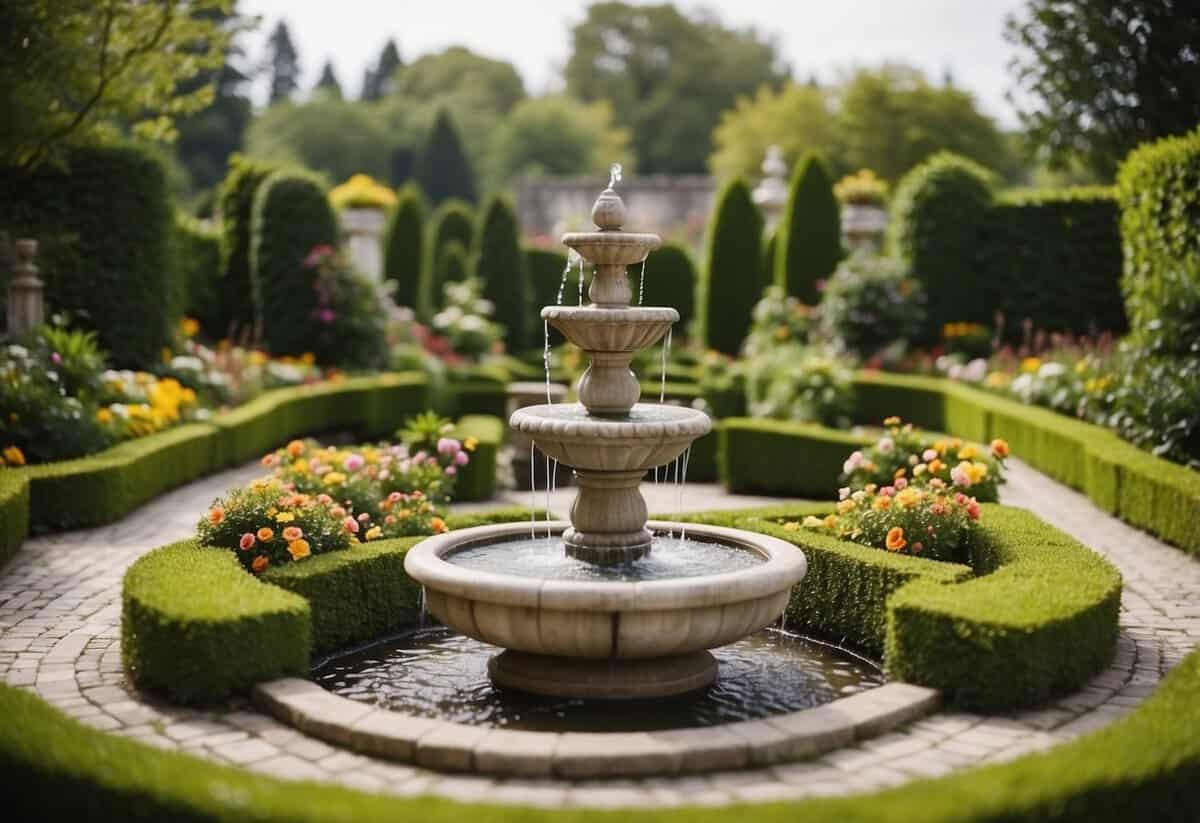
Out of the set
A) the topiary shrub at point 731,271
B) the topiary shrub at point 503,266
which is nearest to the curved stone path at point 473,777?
the topiary shrub at point 731,271

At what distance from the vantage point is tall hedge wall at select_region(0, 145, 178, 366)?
14.2m

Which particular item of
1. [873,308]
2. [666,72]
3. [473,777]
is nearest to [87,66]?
[473,777]

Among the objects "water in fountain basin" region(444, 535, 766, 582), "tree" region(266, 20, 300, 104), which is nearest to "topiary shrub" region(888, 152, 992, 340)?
"water in fountain basin" region(444, 535, 766, 582)

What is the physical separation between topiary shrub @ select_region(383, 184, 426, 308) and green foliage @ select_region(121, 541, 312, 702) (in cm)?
2378

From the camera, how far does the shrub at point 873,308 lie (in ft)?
59.3

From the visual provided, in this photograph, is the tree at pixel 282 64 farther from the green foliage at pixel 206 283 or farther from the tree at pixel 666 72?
the green foliage at pixel 206 283

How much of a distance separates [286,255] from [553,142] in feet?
132

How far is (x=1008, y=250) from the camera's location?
60.5 feet

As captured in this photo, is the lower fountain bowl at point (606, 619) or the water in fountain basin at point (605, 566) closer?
the lower fountain bowl at point (606, 619)

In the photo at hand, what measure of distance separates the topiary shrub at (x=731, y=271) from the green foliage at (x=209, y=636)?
16810 mm

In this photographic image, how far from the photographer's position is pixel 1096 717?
17.0 ft

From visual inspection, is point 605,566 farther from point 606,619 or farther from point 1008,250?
point 1008,250

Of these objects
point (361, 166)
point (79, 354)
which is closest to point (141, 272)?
point (79, 354)

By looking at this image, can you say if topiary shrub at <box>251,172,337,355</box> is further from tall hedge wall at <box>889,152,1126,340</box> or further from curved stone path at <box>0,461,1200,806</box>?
curved stone path at <box>0,461,1200,806</box>
